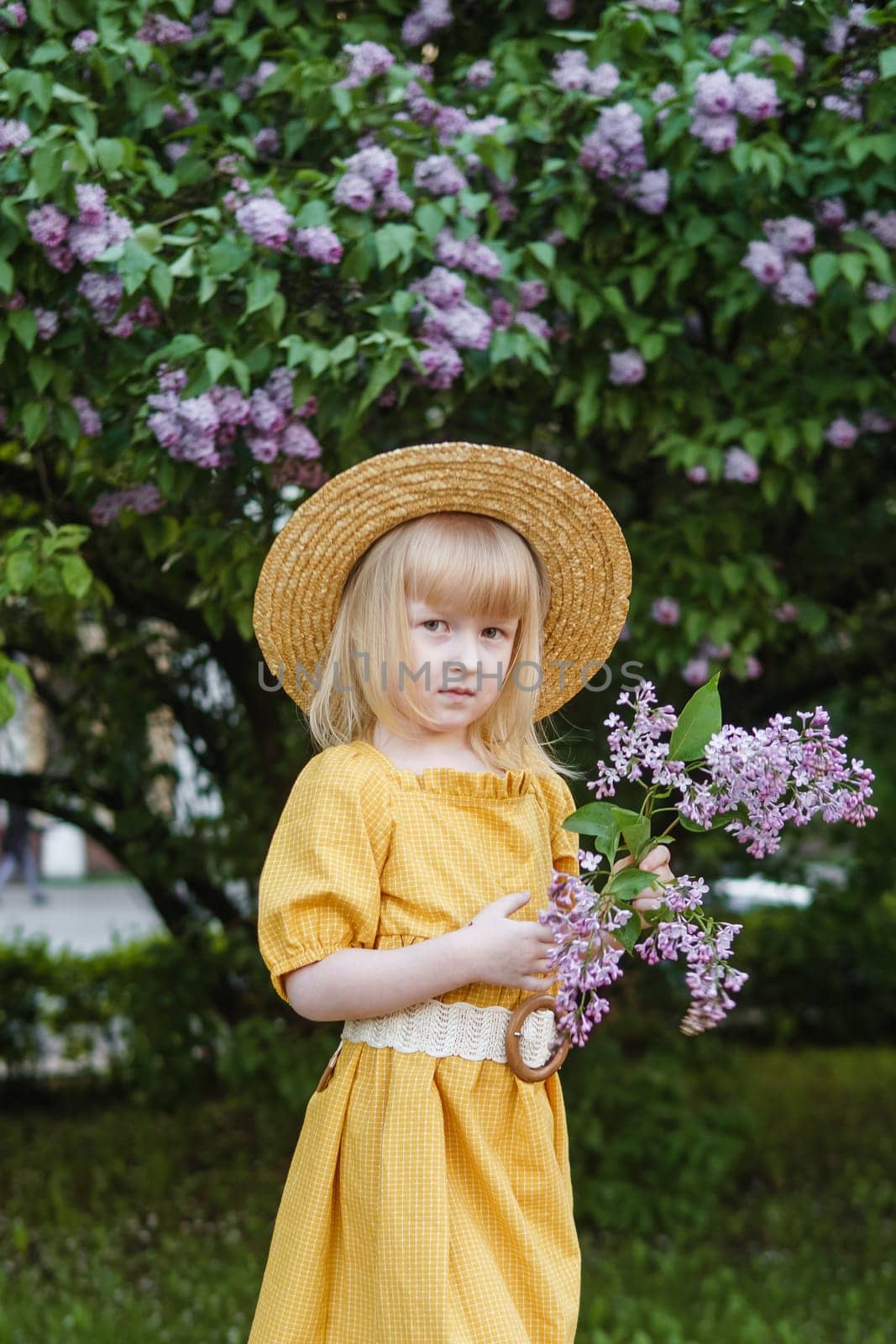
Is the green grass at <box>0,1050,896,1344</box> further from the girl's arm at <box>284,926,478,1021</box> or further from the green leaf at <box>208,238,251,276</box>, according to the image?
the green leaf at <box>208,238,251,276</box>

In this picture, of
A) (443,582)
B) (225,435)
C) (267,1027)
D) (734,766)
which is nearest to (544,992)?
(734,766)

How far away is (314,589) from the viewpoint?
6.56 ft

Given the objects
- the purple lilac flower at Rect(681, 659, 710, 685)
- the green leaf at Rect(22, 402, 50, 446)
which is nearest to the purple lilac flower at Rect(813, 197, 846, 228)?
the purple lilac flower at Rect(681, 659, 710, 685)

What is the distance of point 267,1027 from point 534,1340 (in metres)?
2.84

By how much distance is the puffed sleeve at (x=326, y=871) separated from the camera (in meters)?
1.74

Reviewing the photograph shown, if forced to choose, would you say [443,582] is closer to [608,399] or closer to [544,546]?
[544,546]

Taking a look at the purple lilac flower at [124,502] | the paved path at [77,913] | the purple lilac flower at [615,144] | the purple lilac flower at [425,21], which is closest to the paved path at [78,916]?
the paved path at [77,913]

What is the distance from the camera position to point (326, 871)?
5.72 ft

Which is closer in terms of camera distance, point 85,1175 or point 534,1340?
point 534,1340

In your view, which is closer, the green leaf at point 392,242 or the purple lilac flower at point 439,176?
the green leaf at point 392,242

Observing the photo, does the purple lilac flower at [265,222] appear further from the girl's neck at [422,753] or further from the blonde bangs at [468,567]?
the girl's neck at [422,753]

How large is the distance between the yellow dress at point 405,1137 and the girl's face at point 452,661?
0.09 meters

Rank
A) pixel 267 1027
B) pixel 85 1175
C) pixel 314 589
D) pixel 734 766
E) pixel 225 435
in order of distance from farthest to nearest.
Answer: pixel 85 1175, pixel 267 1027, pixel 225 435, pixel 314 589, pixel 734 766

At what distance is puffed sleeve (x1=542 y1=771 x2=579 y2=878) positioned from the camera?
2.00 metres
